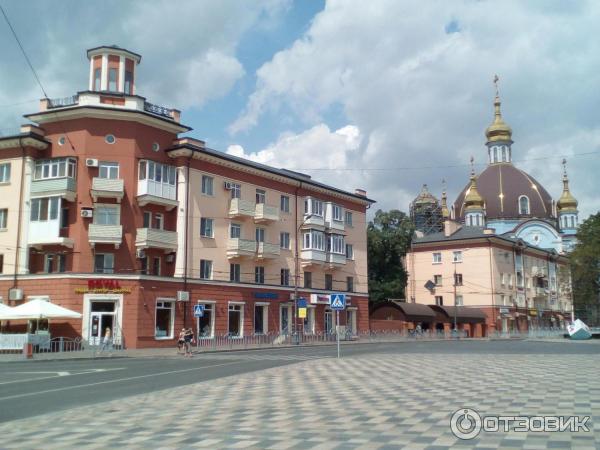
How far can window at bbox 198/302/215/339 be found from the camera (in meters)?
41.7

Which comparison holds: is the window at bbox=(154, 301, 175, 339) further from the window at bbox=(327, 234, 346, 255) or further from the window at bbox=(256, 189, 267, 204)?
the window at bbox=(327, 234, 346, 255)

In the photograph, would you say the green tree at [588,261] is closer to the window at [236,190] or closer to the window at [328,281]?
the window at [328,281]

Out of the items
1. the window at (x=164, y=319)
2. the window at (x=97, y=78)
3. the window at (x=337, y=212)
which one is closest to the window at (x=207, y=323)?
the window at (x=164, y=319)

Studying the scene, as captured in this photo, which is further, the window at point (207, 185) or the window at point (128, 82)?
the window at point (207, 185)

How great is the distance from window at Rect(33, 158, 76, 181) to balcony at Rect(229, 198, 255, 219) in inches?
448

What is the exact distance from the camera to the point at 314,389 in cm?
1466

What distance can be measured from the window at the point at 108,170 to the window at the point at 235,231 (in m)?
9.50

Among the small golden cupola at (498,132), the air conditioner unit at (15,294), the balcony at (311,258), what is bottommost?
the air conditioner unit at (15,294)

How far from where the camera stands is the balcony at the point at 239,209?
44.8m

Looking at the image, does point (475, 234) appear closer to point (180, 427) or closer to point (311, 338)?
point (311, 338)

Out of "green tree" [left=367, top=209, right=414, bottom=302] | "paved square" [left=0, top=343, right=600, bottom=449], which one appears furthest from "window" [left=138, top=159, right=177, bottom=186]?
"green tree" [left=367, top=209, right=414, bottom=302]

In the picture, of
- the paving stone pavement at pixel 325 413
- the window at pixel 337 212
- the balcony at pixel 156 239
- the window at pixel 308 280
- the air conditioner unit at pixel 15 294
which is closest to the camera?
the paving stone pavement at pixel 325 413

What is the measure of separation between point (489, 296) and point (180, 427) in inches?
2731

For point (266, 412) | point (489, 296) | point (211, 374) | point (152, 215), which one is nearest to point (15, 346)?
point (152, 215)
